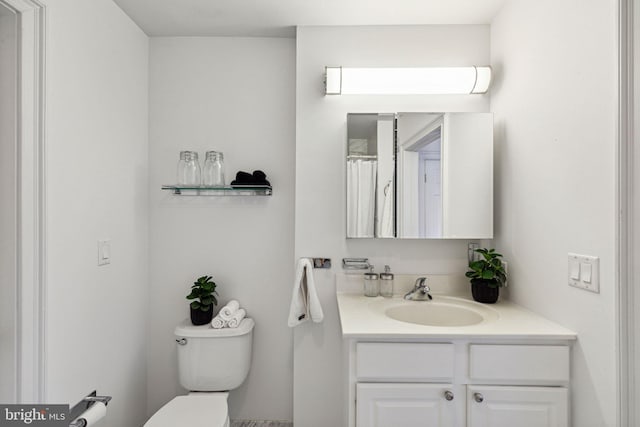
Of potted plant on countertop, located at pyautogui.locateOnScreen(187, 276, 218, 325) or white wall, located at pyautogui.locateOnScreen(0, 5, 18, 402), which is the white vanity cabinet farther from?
white wall, located at pyautogui.locateOnScreen(0, 5, 18, 402)

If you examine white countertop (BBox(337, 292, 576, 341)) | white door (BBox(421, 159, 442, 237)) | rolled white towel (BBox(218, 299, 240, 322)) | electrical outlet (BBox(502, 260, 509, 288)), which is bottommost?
rolled white towel (BBox(218, 299, 240, 322))

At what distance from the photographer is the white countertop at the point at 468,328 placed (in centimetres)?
118

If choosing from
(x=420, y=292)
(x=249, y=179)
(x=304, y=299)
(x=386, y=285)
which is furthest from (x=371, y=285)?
(x=249, y=179)

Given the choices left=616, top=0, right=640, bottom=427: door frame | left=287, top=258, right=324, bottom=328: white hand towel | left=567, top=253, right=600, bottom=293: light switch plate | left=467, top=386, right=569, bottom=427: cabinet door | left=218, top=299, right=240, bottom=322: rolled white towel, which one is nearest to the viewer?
left=616, top=0, right=640, bottom=427: door frame

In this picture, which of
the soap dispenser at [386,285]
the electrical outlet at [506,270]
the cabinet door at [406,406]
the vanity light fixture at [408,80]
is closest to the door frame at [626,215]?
the cabinet door at [406,406]

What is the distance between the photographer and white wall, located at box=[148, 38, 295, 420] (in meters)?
1.93

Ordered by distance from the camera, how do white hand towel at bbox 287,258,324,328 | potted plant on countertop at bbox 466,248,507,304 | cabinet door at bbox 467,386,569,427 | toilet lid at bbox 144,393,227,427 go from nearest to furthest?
cabinet door at bbox 467,386,569,427 → toilet lid at bbox 144,393,227,427 → potted plant on countertop at bbox 466,248,507,304 → white hand towel at bbox 287,258,324,328

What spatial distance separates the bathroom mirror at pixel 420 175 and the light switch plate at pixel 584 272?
20.2 inches

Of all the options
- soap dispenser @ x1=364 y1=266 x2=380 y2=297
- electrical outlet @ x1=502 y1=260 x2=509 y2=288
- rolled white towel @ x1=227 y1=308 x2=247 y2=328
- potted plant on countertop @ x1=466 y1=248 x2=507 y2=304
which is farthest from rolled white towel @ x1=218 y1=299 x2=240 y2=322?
electrical outlet @ x1=502 y1=260 x2=509 y2=288

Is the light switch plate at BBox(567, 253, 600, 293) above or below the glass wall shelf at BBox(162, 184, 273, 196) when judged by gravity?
below

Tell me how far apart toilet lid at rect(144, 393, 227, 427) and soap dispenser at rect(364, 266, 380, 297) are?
850mm

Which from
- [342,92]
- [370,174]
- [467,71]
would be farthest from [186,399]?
[467,71]

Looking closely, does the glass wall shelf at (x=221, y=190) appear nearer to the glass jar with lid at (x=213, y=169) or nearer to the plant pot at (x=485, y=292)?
the glass jar with lid at (x=213, y=169)

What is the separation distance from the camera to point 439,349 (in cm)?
120
